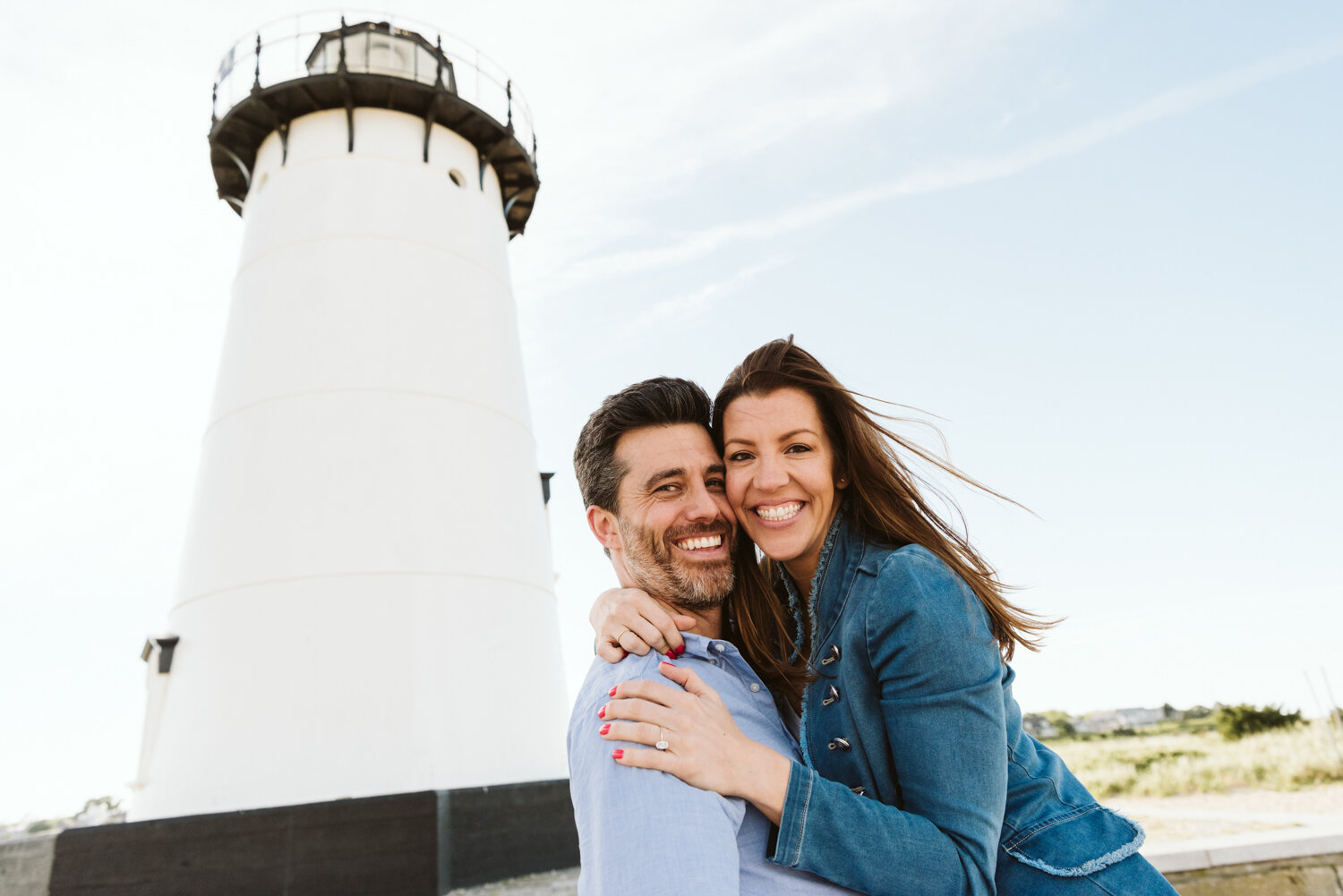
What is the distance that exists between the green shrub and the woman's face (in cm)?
2201

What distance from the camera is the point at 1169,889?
1.73 meters

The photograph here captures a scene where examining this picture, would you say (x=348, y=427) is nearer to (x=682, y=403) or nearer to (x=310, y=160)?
(x=310, y=160)

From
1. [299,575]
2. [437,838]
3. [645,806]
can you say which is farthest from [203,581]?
[645,806]

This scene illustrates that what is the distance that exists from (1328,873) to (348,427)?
7368 millimetres

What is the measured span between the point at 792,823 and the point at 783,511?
842 millimetres

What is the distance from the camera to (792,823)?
59.9 inches

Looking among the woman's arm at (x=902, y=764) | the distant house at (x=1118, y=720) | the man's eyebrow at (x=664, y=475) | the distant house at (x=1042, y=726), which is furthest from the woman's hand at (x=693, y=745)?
the distant house at (x=1118, y=720)

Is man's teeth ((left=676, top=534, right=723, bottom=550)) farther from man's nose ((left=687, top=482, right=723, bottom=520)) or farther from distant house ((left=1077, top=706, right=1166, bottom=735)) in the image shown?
distant house ((left=1077, top=706, right=1166, bottom=735))

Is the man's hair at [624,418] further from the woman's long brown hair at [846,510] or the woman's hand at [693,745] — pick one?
the woman's hand at [693,745]

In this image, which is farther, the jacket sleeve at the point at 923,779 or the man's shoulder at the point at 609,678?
the man's shoulder at the point at 609,678

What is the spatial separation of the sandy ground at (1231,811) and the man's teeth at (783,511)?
12.8 ft

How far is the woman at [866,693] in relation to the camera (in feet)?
4.95

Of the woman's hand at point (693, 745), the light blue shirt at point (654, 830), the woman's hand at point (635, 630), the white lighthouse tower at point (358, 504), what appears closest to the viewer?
the light blue shirt at point (654, 830)

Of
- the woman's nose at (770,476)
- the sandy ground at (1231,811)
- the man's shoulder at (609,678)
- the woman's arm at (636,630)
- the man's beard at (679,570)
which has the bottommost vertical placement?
the sandy ground at (1231,811)
